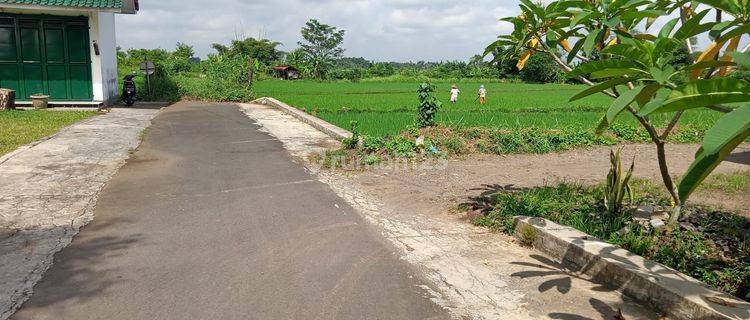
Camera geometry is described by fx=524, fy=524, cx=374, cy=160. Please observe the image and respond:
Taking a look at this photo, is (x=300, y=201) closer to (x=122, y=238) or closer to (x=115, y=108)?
(x=122, y=238)

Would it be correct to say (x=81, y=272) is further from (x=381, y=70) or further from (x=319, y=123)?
(x=381, y=70)

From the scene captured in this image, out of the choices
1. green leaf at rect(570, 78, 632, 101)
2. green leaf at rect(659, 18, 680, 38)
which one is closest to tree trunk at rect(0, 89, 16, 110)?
green leaf at rect(659, 18, 680, 38)

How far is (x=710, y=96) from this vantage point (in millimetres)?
1531

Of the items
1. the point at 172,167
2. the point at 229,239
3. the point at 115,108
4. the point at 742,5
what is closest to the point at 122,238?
the point at 229,239

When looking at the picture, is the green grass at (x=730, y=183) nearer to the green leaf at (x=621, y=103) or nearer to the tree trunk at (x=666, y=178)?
the tree trunk at (x=666, y=178)

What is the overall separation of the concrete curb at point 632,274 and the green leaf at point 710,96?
1928 mm

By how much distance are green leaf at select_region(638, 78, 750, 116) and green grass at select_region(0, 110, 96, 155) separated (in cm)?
932

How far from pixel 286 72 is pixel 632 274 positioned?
52830 mm

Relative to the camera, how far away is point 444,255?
4465 mm

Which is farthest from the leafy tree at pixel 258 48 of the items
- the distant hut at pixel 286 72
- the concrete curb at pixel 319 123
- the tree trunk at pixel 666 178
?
the tree trunk at pixel 666 178

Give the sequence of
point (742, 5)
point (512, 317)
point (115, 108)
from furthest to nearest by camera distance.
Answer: point (115, 108) → point (512, 317) → point (742, 5)

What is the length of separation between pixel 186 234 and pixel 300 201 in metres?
1.57

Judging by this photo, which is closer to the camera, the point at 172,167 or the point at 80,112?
the point at 172,167

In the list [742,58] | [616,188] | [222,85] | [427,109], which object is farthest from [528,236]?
[222,85]
